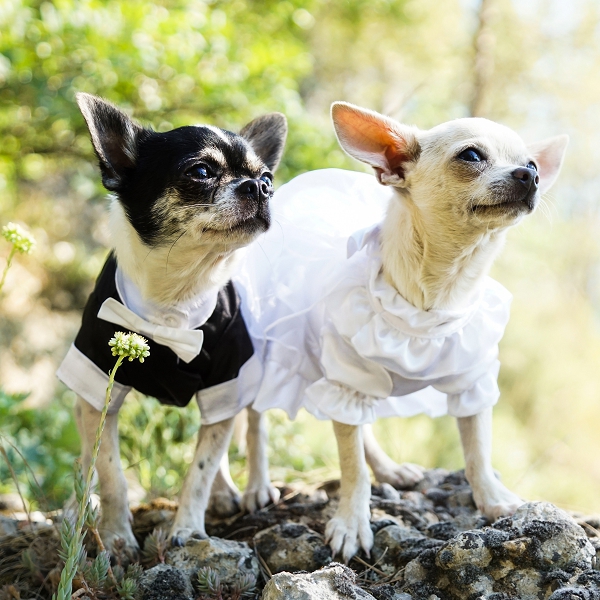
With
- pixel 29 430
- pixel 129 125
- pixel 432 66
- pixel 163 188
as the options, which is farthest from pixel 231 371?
pixel 432 66

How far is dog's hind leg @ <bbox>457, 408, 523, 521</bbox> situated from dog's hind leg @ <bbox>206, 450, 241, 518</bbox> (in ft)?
3.55

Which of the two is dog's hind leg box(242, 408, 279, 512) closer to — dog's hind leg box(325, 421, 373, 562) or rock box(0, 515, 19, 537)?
dog's hind leg box(325, 421, 373, 562)

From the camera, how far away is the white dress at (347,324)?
2803 mm

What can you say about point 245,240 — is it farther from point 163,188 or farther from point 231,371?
point 231,371

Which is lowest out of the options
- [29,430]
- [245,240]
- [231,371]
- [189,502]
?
[29,430]

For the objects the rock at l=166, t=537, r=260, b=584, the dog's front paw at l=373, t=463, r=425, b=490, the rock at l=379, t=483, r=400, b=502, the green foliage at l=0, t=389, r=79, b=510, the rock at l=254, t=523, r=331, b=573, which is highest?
the rock at l=166, t=537, r=260, b=584

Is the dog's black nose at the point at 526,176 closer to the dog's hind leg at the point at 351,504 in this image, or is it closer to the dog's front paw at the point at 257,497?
the dog's hind leg at the point at 351,504

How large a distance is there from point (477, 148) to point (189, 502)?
5.93 ft

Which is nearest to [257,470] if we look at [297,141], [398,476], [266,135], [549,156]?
[398,476]

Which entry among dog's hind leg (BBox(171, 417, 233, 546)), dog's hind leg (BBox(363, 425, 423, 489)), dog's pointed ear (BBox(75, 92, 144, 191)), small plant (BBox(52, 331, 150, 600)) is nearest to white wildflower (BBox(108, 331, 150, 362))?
small plant (BBox(52, 331, 150, 600))

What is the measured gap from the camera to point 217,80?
16.8 feet

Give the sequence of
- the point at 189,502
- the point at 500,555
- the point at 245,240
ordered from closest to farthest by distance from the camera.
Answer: the point at 500,555
the point at 245,240
the point at 189,502

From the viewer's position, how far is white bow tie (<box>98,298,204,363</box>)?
108 inches

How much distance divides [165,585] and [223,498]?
99cm
